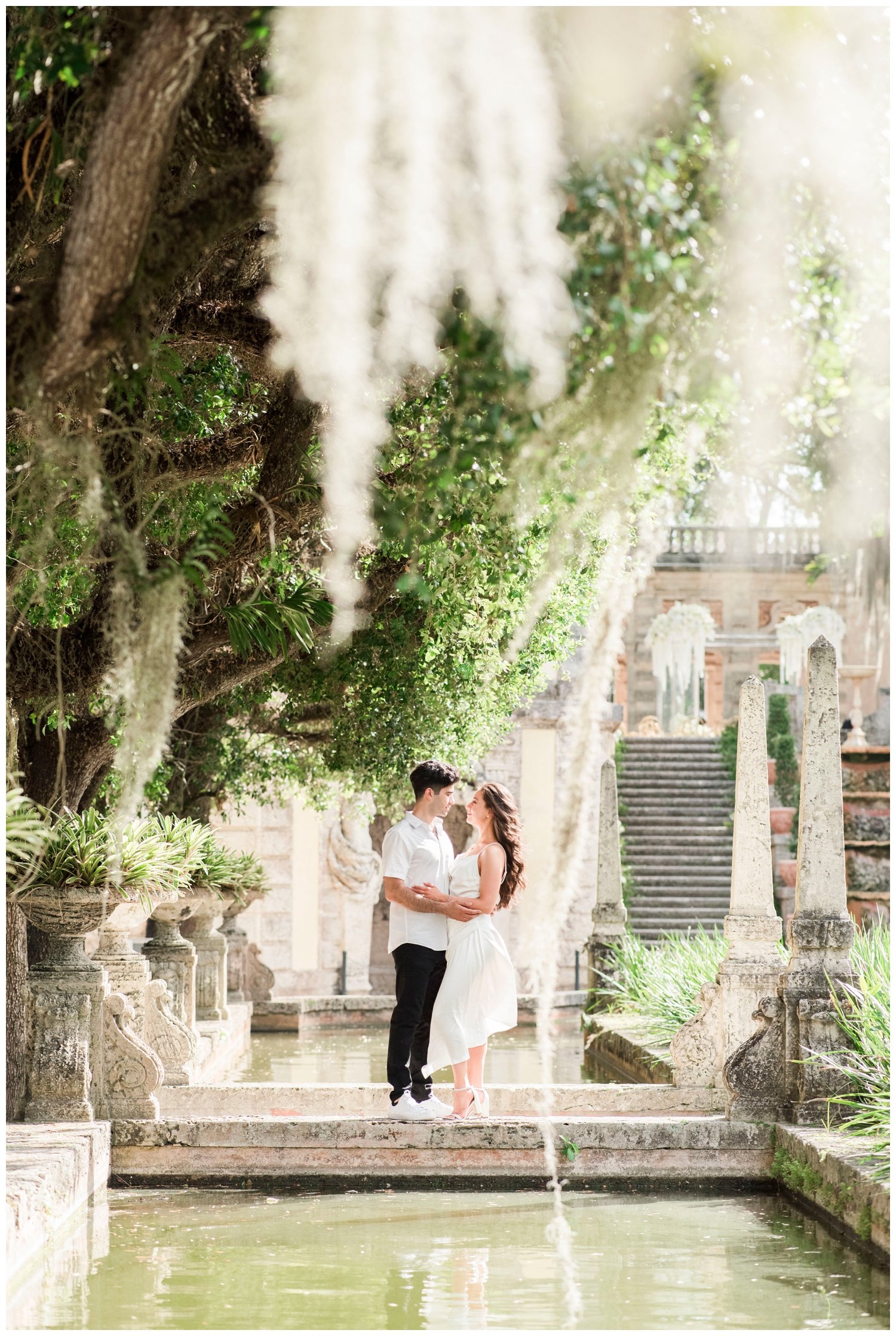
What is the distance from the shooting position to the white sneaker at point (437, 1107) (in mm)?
6914

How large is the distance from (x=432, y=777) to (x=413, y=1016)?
1126 millimetres

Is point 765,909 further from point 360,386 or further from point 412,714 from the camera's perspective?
point 360,386

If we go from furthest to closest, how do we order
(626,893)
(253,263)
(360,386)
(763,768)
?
(626,893) < (763,768) < (253,263) < (360,386)

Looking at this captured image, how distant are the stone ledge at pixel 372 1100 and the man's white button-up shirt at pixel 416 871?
1.02m

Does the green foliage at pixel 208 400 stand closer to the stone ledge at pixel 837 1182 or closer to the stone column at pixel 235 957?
the stone ledge at pixel 837 1182

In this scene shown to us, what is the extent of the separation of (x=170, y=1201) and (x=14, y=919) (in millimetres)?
1452

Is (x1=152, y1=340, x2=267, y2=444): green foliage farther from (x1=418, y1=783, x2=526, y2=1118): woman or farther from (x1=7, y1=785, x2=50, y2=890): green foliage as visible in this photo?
(x1=418, y1=783, x2=526, y2=1118): woman

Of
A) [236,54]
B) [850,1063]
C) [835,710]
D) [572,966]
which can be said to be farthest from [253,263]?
[572,966]

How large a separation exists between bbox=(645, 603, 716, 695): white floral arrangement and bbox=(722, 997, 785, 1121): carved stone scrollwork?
22.3 meters

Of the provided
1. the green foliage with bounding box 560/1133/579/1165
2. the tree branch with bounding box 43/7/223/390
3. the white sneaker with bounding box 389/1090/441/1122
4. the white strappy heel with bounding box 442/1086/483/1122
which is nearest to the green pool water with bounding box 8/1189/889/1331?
the green foliage with bounding box 560/1133/579/1165

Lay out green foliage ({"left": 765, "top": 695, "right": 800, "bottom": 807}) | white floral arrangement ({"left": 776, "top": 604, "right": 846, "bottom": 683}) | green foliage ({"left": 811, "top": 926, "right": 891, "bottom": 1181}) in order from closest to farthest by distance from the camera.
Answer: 1. green foliage ({"left": 811, "top": 926, "right": 891, "bottom": 1181})
2. green foliage ({"left": 765, "top": 695, "right": 800, "bottom": 807})
3. white floral arrangement ({"left": 776, "top": 604, "right": 846, "bottom": 683})

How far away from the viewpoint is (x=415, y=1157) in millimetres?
6703

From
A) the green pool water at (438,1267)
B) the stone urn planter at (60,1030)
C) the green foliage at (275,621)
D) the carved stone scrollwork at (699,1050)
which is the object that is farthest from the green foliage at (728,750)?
the stone urn planter at (60,1030)

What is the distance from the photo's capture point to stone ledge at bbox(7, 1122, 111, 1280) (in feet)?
16.1
